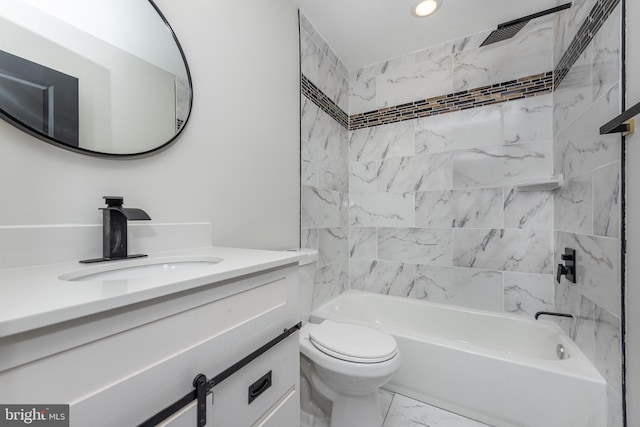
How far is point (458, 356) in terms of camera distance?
57.3 inches

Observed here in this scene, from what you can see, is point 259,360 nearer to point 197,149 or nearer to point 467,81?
point 197,149

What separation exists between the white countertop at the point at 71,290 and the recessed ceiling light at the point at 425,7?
1960 millimetres

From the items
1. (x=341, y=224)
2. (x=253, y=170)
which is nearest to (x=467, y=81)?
(x=341, y=224)

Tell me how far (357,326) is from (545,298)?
141 centimetres

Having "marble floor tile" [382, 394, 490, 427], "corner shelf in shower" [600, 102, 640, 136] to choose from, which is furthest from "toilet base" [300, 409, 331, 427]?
"corner shelf in shower" [600, 102, 640, 136]

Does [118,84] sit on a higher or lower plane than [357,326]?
higher

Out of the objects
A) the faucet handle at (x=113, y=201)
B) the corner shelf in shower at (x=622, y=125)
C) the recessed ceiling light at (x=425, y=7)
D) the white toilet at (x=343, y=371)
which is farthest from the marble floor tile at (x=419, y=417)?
the recessed ceiling light at (x=425, y=7)

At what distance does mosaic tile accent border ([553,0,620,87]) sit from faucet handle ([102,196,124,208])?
77.5 inches

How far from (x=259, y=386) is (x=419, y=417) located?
1.23 metres

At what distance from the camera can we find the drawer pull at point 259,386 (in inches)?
28.6

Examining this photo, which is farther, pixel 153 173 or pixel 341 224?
pixel 341 224

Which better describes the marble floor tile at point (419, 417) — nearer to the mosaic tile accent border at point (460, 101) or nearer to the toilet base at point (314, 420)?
the toilet base at point (314, 420)

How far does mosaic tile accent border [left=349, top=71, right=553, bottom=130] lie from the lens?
190cm

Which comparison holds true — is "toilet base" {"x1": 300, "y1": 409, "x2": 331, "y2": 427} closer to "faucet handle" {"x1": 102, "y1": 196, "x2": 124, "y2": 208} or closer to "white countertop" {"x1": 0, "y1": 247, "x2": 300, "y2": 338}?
"white countertop" {"x1": 0, "y1": 247, "x2": 300, "y2": 338}
